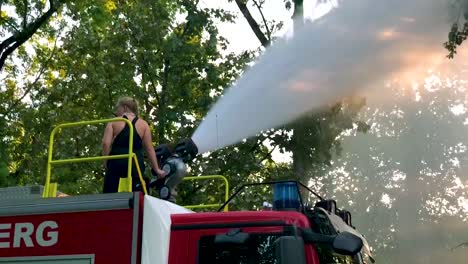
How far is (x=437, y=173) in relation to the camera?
40.8 meters

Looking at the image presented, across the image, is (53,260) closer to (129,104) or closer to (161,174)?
(161,174)

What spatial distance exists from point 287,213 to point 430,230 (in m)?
40.0

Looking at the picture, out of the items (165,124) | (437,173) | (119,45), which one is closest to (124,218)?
(165,124)

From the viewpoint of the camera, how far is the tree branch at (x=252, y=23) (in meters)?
16.8

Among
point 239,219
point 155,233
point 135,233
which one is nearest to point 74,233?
point 135,233

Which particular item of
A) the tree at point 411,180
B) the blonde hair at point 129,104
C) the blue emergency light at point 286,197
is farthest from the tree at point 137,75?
the tree at point 411,180

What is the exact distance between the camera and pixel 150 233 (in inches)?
175

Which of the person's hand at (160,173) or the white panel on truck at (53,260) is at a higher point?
the person's hand at (160,173)

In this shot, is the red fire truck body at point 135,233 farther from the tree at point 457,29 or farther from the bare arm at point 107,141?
the tree at point 457,29

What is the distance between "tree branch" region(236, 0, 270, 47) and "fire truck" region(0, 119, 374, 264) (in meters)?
12.2

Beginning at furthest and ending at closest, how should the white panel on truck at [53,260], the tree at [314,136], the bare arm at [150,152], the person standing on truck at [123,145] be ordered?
1. the tree at [314,136]
2. the bare arm at [150,152]
3. the person standing on truck at [123,145]
4. the white panel on truck at [53,260]

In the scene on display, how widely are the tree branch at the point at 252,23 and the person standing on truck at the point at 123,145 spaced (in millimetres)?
10778

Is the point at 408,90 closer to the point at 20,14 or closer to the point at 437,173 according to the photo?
the point at 437,173

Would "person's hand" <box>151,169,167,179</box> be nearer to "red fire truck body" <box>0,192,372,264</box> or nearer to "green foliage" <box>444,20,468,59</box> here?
"red fire truck body" <box>0,192,372,264</box>
